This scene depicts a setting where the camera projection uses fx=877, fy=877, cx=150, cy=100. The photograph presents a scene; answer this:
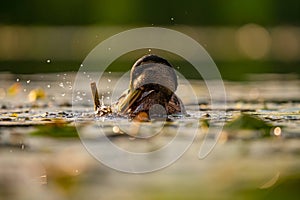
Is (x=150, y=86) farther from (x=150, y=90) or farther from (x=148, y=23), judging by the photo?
(x=148, y=23)

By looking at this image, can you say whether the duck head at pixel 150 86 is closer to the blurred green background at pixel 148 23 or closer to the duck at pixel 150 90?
the duck at pixel 150 90

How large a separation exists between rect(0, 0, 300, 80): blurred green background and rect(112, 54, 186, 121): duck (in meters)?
14.6

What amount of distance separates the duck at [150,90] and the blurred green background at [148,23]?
47.9 feet

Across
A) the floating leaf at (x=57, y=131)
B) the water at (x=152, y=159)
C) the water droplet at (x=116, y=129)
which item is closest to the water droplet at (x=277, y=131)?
the water at (x=152, y=159)

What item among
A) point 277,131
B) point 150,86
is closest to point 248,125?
point 277,131

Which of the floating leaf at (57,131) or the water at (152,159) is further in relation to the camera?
the floating leaf at (57,131)

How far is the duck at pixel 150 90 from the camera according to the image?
7.60 m

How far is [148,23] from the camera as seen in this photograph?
25703mm

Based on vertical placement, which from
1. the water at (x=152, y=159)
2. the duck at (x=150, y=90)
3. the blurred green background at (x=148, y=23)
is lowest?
the water at (x=152, y=159)

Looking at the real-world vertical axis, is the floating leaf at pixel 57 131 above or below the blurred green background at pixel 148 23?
below

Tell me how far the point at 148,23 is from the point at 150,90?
59.7ft

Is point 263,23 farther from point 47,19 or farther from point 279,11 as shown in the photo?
point 47,19

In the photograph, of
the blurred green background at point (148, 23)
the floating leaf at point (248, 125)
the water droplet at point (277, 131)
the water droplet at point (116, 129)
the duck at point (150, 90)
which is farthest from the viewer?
the blurred green background at point (148, 23)

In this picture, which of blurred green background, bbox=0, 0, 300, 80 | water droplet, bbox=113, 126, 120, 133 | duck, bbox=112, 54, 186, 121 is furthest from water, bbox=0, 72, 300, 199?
blurred green background, bbox=0, 0, 300, 80
